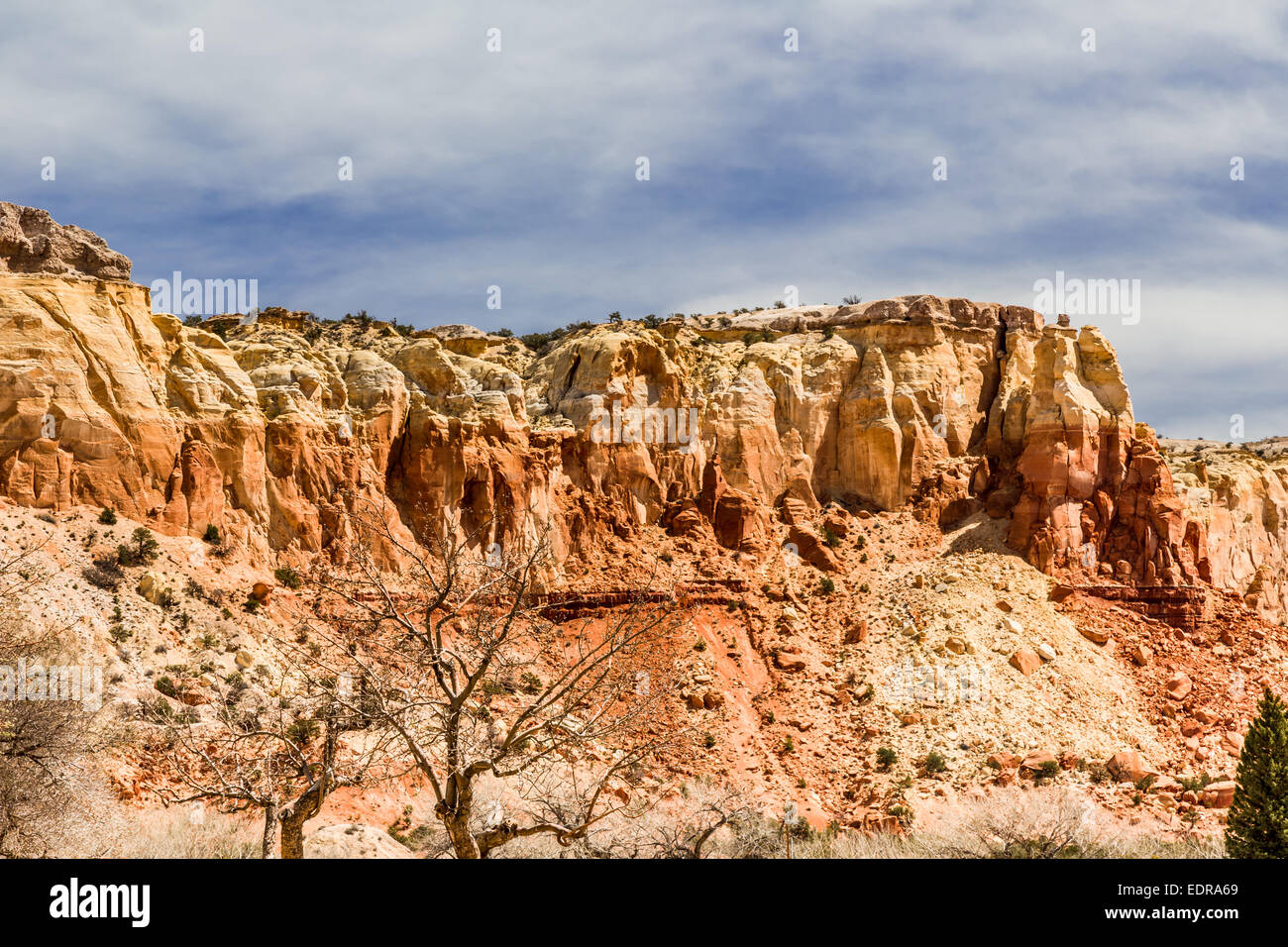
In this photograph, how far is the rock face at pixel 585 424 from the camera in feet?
145

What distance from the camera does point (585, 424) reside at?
190 feet

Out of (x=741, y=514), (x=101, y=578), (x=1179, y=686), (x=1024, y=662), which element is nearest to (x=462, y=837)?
(x=101, y=578)

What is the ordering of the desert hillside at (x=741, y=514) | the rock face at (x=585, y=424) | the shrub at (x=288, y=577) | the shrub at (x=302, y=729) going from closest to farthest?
1. the shrub at (x=302, y=729)
2. the desert hillside at (x=741, y=514)
3. the rock face at (x=585, y=424)
4. the shrub at (x=288, y=577)

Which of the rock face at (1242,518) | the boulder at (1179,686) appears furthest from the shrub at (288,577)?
the rock face at (1242,518)

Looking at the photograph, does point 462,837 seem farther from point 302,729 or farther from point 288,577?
A: point 288,577

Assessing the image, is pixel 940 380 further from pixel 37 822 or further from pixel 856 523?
pixel 37 822

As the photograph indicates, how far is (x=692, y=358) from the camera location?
63.1m

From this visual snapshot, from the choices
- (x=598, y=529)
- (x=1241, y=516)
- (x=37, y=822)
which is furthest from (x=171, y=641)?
(x=1241, y=516)

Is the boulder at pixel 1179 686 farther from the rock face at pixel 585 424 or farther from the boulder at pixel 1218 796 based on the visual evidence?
the boulder at pixel 1218 796

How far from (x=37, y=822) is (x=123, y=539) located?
17.9 m

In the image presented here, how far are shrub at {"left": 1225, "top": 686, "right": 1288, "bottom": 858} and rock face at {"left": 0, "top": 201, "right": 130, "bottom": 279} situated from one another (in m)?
41.9

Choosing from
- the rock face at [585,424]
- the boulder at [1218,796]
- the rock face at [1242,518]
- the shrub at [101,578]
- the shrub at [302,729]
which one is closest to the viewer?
the shrub at [302,729]

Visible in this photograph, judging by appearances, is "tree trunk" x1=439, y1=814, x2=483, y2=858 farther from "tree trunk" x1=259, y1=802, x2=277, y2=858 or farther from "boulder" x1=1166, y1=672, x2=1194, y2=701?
"boulder" x1=1166, y1=672, x2=1194, y2=701

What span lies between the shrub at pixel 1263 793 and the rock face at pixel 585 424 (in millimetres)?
20206
